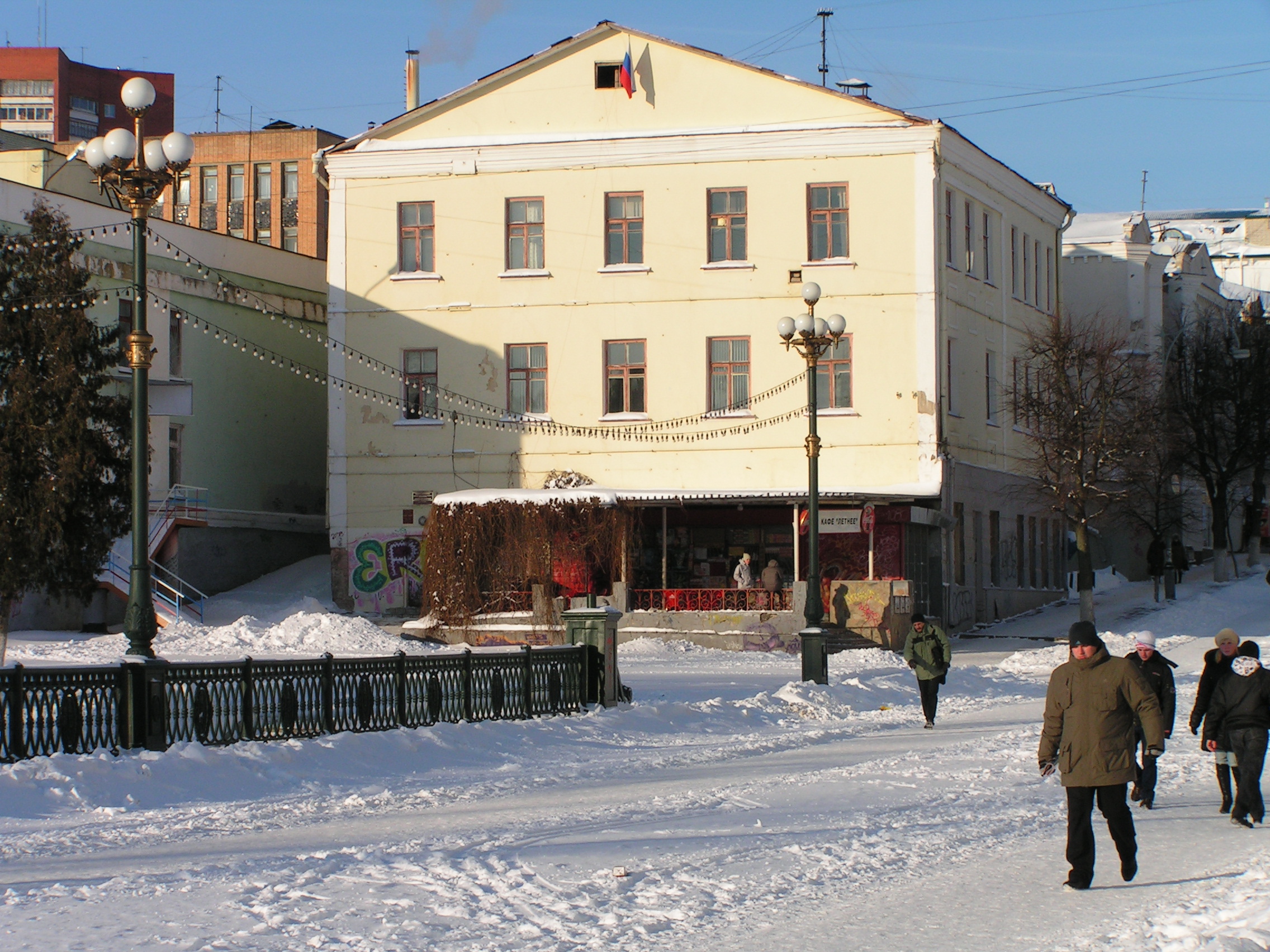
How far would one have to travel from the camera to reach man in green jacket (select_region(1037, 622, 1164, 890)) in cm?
869

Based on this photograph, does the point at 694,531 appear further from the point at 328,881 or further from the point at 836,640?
the point at 328,881

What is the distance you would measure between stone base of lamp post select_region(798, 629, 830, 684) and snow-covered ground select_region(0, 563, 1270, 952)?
3190 millimetres

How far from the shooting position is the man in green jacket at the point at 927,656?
64.3 feet

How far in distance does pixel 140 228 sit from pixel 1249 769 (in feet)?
38.0

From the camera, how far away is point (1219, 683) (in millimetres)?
11789

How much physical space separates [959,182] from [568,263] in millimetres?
9960

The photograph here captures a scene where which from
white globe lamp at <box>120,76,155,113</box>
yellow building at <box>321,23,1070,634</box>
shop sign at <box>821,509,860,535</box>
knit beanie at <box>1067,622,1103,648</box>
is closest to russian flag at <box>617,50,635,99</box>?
yellow building at <box>321,23,1070,634</box>

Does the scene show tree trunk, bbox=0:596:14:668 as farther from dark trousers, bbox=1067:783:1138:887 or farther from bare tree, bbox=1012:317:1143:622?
bare tree, bbox=1012:317:1143:622

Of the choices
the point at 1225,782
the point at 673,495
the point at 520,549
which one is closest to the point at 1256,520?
the point at 673,495

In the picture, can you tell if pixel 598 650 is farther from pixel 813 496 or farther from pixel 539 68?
pixel 539 68

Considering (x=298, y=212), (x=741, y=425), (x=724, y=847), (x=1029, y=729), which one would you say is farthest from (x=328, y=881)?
(x=298, y=212)

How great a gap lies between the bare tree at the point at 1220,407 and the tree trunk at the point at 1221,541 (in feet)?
0.16

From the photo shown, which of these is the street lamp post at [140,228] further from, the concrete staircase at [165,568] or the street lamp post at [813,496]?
the concrete staircase at [165,568]

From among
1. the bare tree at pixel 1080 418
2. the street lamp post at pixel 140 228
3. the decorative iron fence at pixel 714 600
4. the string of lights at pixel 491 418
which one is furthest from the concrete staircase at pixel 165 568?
the bare tree at pixel 1080 418
